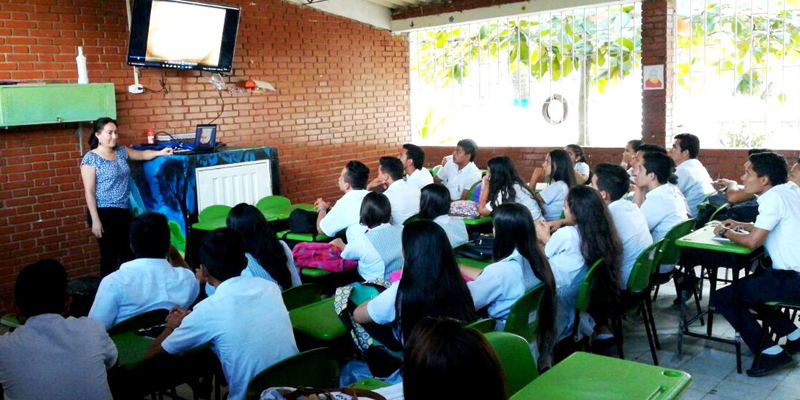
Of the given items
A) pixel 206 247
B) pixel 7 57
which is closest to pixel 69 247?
pixel 7 57

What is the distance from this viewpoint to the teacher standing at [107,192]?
18.7 feet

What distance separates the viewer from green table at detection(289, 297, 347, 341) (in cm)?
309

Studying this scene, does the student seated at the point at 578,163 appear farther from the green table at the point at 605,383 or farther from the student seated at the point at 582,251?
the green table at the point at 605,383

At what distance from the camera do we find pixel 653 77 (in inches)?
328

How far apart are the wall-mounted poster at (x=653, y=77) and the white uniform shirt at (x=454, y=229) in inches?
184

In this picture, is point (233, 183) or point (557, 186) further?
point (233, 183)

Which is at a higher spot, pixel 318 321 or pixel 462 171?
pixel 462 171

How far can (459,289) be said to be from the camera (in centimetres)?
280

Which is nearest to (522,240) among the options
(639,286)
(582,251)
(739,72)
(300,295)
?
(582,251)

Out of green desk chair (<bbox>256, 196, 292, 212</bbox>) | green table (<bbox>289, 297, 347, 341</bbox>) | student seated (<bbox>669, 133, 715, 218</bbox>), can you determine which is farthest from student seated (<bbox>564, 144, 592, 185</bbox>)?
green table (<bbox>289, 297, 347, 341</bbox>)

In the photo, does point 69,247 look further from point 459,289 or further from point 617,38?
point 617,38

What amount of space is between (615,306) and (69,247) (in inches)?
200

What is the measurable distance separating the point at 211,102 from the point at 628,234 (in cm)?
529

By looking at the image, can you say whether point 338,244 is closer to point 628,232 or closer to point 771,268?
point 628,232
